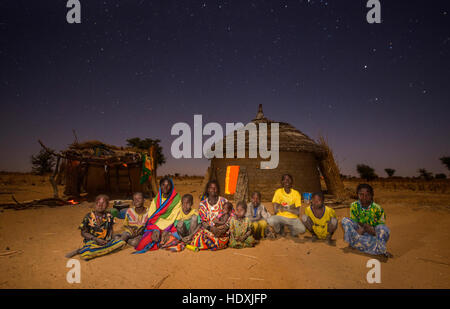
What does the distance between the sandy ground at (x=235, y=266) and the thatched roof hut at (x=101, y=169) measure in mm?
5266

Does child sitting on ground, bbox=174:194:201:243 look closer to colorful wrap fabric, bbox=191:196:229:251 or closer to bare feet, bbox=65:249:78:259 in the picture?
colorful wrap fabric, bbox=191:196:229:251

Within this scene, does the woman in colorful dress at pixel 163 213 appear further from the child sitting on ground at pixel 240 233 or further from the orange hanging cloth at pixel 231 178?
the orange hanging cloth at pixel 231 178

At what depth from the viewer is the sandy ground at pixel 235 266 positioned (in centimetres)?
281

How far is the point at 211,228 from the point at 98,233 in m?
1.95

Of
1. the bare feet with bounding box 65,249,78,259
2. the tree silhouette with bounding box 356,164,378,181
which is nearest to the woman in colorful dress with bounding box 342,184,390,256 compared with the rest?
the bare feet with bounding box 65,249,78,259

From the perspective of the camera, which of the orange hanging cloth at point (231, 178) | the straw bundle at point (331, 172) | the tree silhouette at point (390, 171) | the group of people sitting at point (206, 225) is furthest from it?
the tree silhouette at point (390, 171)

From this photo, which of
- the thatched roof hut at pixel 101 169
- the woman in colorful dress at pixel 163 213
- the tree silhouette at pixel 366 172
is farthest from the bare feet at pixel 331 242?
the tree silhouette at pixel 366 172

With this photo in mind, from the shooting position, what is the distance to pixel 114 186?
1219 centimetres

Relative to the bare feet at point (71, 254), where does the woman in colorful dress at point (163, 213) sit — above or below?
above

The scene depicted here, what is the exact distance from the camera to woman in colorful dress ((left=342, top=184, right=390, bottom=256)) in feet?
12.3

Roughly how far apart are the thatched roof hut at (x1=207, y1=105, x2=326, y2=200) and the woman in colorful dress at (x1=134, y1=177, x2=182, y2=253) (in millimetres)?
5843

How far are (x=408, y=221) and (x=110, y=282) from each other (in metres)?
7.73
